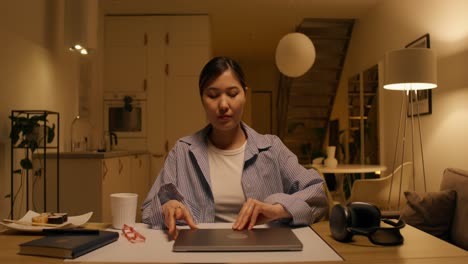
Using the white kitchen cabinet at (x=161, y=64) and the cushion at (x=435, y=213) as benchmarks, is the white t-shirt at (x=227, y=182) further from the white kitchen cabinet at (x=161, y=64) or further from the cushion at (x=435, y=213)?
the white kitchen cabinet at (x=161, y=64)

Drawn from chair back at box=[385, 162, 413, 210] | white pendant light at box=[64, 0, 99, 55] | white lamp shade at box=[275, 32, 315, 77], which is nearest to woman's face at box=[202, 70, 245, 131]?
chair back at box=[385, 162, 413, 210]

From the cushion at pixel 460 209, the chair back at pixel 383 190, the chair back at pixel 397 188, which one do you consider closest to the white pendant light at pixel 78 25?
the chair back at pixel 383 190

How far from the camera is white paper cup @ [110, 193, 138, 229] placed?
124 cm

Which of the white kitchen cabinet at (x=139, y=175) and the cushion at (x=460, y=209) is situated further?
the white kitchen cabinet at (x=139, y=175)

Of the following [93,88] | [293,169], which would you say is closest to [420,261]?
[293,169]

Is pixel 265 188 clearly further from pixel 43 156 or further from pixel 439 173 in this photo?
pixel 439 173

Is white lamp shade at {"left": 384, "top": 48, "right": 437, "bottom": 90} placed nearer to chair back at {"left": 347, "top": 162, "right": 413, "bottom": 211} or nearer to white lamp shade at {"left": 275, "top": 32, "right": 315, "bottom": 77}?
chair back at {"left": 347, "top": 162, "right": 413, "bottom": 211}

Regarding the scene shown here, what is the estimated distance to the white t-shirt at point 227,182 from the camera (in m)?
1.47

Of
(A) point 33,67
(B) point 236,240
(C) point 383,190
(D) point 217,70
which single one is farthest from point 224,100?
(A) point 33,67

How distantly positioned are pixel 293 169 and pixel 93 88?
425 centimetres

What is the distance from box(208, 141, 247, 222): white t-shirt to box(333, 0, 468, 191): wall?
249 centimetres

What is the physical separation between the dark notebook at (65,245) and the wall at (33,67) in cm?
236

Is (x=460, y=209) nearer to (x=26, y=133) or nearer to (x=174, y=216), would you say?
(x=174, y=216)

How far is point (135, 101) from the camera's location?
18.6 feet
